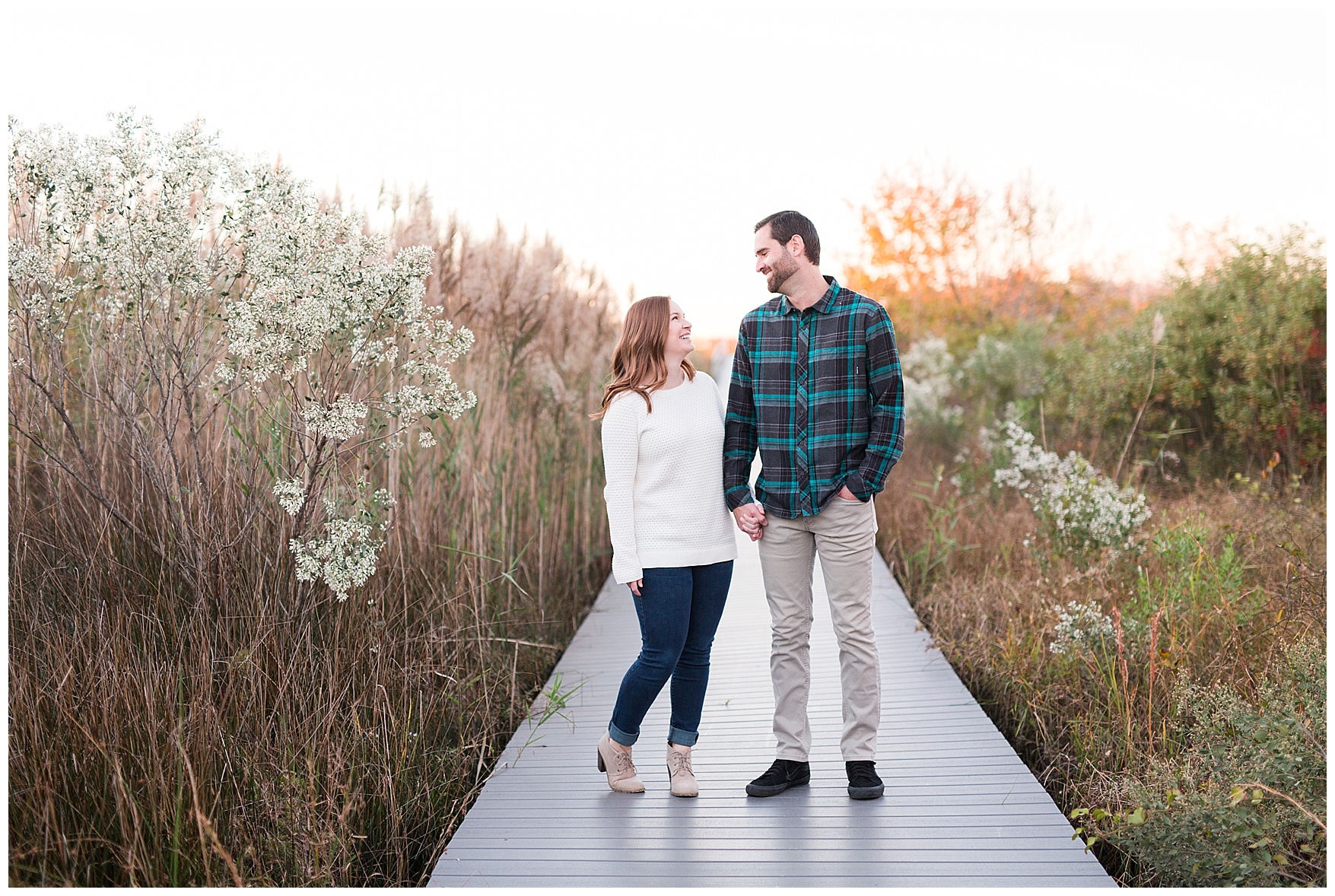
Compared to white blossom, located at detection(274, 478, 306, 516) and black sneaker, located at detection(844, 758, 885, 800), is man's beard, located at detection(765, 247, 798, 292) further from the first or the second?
white blossom, located at detection(274, 478, 306, 516)

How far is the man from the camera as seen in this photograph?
9.87 feet

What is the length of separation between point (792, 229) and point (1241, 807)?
6.46 ft

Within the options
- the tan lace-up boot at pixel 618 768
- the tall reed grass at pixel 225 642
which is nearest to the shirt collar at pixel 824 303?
the tan lace-up boot at pixel 618 768

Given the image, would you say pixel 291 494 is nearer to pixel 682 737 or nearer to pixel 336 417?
pixel 336 417

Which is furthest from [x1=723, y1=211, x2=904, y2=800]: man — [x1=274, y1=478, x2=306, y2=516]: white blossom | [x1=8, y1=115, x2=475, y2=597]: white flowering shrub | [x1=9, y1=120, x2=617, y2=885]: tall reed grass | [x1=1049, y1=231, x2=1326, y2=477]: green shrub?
[x1=1049, y1=231, x2=1326, y2=477]: green shrub

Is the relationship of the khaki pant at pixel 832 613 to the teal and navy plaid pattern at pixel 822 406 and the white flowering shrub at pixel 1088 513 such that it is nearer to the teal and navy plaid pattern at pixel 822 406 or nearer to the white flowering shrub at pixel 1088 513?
the teal and navy plaid pattern at pixel 822 406

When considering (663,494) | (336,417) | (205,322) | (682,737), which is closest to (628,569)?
(663,494)

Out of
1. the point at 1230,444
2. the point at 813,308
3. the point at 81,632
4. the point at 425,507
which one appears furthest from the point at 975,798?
the point at 1230,444

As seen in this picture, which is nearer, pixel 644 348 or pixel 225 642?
pixel 644 348

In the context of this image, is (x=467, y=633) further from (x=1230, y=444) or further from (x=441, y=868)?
(x=1230, y=444)

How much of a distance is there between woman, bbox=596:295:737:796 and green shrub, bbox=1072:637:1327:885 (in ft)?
3.84

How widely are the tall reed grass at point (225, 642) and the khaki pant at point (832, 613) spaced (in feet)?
3.48

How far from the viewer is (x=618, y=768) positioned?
3207 mm

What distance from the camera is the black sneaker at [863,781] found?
3.08 m
